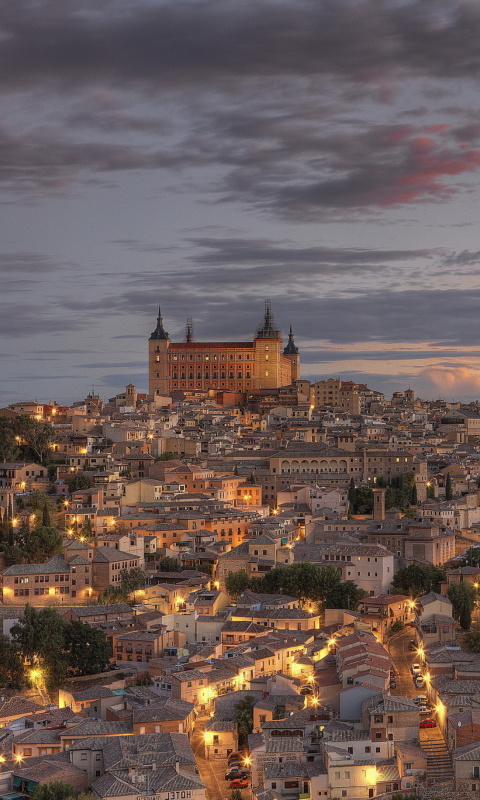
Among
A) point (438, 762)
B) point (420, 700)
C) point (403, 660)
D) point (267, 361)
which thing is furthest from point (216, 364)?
point (438, 762)

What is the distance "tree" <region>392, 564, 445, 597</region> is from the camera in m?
29.2

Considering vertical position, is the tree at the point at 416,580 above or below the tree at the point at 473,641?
above

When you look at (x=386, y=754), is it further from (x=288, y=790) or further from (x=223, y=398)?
(x=223, y=398)

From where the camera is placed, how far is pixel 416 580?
2934cm

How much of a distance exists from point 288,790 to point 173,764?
6.18 ft

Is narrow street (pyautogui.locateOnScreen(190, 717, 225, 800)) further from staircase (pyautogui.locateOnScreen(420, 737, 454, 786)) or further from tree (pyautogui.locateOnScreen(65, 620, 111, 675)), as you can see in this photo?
staircase (pyautogui.locateOnScreen(420, 737, 454, 786))

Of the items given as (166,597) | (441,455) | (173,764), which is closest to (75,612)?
(166,597)

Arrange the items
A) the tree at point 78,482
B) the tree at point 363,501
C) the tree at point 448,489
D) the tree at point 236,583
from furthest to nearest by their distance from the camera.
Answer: the tree at point 448,489 → the tree at point 363,501 → the tree at point 78,482 → the tree at point 236,583

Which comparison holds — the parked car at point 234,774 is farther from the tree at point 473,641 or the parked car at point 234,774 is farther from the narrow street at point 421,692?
the tree at point 473,641

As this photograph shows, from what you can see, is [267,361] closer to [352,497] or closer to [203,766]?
[352,497]

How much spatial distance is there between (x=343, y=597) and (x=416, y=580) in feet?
8.04

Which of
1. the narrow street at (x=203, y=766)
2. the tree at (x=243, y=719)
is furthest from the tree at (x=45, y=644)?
the tree at (x=243, y=719)

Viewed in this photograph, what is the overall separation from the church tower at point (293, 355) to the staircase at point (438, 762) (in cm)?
5219

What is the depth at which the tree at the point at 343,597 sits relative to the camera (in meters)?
27.8
